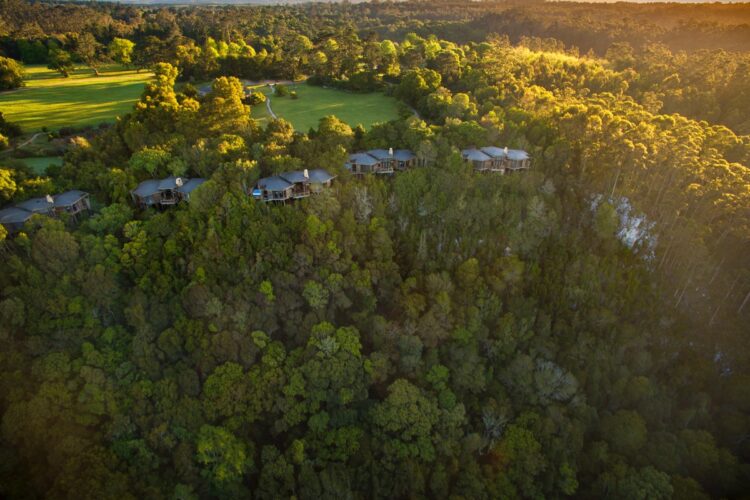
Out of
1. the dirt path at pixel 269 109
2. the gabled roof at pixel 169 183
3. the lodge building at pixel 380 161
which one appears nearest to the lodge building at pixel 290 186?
the lodge building at pixel 380 161

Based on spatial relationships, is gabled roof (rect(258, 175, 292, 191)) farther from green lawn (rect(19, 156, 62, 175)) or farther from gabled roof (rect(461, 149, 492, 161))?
green lawn (rect(19, 156, 62, 175))

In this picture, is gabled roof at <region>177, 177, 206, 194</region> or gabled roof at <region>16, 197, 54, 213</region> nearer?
gabled roof at <region>16, 197, 54, 213</region>

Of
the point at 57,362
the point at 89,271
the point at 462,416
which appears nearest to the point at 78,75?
the point at 89,271

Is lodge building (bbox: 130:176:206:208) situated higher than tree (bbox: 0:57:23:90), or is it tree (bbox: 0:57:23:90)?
tree (bbox: 0:57:23:90)

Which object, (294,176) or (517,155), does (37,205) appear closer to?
(294,176)

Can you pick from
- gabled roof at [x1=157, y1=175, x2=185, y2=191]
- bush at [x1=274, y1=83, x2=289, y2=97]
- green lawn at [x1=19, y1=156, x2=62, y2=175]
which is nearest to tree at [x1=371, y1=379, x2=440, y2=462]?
gabled roof at [x1=157, y1=175, x2=185, y2=191]

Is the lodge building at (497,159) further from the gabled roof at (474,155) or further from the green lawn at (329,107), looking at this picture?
the green lawn at (329,107)

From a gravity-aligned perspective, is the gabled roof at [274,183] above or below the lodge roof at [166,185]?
above
